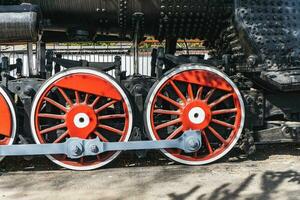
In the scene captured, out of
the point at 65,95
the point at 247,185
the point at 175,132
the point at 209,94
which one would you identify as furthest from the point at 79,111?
the point at 247,185

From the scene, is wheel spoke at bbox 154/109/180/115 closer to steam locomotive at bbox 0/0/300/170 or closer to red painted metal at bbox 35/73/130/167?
steam locomotive at bbox 0/0/300/170

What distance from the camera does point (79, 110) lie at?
4.72 m

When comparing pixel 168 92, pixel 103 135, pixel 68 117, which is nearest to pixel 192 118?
pixel 168 92

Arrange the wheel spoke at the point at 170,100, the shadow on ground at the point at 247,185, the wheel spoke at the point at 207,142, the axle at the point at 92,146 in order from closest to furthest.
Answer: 1. the shadow on ground at the point at 247,185
2. the axle at the point at 92,146
3. the wheel spoke at the point at 170,100
4. the wheel spoke at the point at 207,142

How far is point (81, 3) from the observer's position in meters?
4.95

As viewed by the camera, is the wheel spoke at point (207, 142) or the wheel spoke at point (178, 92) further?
the wheel spoke at point (207, 142)

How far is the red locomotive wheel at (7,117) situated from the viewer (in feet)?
15.1

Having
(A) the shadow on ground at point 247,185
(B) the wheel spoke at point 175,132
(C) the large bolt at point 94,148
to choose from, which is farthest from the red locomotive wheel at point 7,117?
(A) the shadow on ground at point 247,185

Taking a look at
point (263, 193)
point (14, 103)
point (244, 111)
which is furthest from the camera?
point (244, 111)

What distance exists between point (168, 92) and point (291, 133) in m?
1.44

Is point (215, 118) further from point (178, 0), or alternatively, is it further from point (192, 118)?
point (178, 0)

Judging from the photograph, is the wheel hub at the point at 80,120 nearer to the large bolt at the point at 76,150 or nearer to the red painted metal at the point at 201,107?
the large bolt at the point at 76,150

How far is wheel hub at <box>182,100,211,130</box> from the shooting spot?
4895 mm

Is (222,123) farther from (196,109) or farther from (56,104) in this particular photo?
(56,104)
